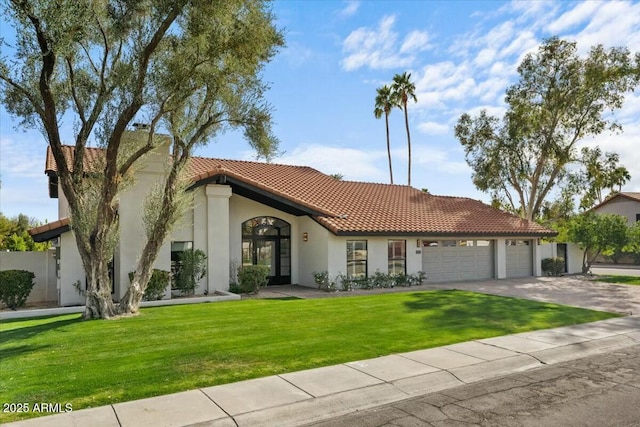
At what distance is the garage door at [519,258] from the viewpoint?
25.0 m

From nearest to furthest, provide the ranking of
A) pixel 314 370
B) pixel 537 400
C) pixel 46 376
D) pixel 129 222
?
pixel 537 400
pixel 46 376
pixel 314 370
pixel 129 222

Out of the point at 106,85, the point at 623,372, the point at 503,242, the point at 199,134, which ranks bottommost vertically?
the point at 623,372

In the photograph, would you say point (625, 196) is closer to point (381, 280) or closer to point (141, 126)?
point (381, 280)

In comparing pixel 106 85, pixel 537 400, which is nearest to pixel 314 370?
pixel 537 400

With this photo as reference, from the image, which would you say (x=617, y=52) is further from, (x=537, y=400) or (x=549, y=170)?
(x=537, y=400)

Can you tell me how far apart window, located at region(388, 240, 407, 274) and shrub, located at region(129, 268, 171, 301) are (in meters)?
10.0

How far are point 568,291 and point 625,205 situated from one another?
32072 millimetres

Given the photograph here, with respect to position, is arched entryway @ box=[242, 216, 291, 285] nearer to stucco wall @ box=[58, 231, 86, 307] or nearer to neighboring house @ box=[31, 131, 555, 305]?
neighboring house @ box=[31, 131, 555, 305]

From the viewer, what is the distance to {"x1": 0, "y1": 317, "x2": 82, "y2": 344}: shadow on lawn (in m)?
9.40

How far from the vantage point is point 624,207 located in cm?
4381

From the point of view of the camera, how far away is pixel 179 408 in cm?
562

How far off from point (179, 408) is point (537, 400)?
15.8ft

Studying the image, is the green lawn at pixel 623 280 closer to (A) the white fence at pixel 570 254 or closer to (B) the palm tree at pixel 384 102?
(A) the white fence at pixel 570 254

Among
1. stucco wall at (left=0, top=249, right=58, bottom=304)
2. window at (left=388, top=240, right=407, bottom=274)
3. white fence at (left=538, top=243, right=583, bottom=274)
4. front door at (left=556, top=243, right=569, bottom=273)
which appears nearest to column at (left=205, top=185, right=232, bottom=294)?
stucco wall at (left=0, top=249, right=58, bottom=304)
